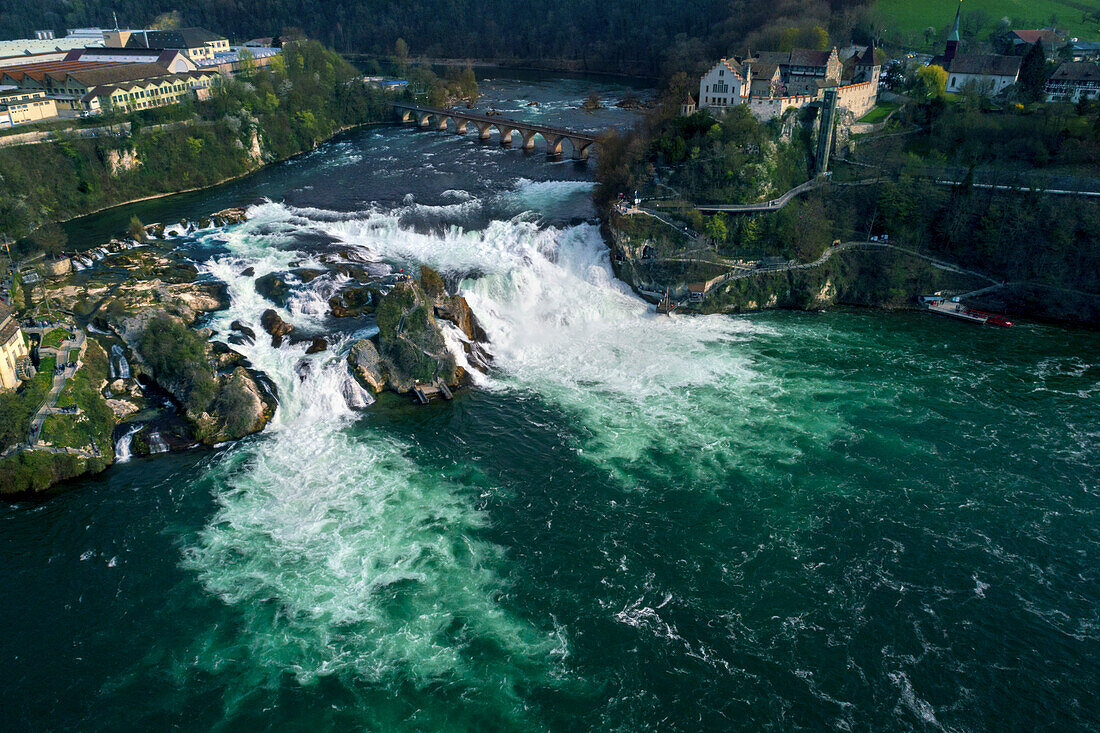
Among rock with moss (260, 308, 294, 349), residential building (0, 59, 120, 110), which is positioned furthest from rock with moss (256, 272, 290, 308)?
residential building (0, 59, 120, 110)

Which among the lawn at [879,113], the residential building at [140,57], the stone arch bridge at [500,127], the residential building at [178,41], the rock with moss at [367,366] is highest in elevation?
the residential building at [178,41]

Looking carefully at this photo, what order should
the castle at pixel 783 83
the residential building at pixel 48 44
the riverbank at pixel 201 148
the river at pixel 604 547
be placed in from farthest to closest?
the residential building at pixel 48 44 → the riverbank at pixel 201 148 → the castle at pixel 783 83 → the river at pixel 604 547

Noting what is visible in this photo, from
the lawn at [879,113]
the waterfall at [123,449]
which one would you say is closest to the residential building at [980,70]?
the lawn at [879,113]

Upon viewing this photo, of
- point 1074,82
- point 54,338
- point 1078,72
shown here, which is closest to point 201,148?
point 54,338

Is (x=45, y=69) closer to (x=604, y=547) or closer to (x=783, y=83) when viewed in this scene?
(x=783, y=83)

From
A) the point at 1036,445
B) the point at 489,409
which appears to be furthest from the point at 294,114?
the point at 1036,445

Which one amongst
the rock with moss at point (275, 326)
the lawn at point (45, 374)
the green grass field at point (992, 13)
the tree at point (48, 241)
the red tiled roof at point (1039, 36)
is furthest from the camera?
the green grass field at point (992, 13)

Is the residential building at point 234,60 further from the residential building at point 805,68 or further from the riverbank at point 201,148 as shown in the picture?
the residential building at point 805,68
